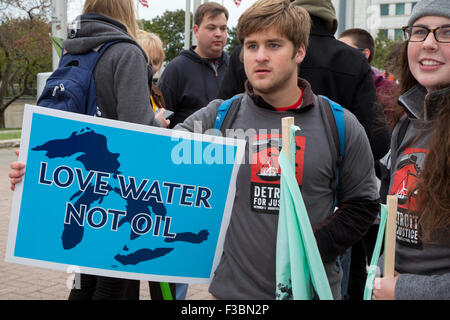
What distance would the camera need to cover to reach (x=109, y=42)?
2961 mm

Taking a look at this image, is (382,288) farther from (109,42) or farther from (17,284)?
(17,284)

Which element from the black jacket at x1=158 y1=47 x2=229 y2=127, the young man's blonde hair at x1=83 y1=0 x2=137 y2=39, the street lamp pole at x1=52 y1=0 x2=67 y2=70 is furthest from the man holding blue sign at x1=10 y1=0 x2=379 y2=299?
the street lamp pole at x1=52 y1=0 x2=67 y2=70

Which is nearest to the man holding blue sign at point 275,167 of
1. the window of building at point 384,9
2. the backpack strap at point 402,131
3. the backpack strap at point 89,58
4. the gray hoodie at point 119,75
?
the backpack strap at point 402,131

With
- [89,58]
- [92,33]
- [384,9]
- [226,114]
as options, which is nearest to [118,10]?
[92,33]

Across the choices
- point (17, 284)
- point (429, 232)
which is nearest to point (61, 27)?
point (17, 284)

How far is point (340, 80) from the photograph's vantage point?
3.44 m

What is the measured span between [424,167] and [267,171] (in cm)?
66

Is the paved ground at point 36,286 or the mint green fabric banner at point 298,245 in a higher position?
the mint green fabric banner at point 298,245

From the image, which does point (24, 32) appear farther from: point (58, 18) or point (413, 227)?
point (413, 227)

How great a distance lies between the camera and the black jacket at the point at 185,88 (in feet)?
15.8

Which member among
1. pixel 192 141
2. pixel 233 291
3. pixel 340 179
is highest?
pixel 192 141

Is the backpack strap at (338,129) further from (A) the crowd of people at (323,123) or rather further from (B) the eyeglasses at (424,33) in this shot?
(B) the eyeglasses at (424,33)

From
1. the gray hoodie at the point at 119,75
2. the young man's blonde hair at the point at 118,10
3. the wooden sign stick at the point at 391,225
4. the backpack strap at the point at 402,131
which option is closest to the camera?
the wooden sign stick at the point at 391,225
